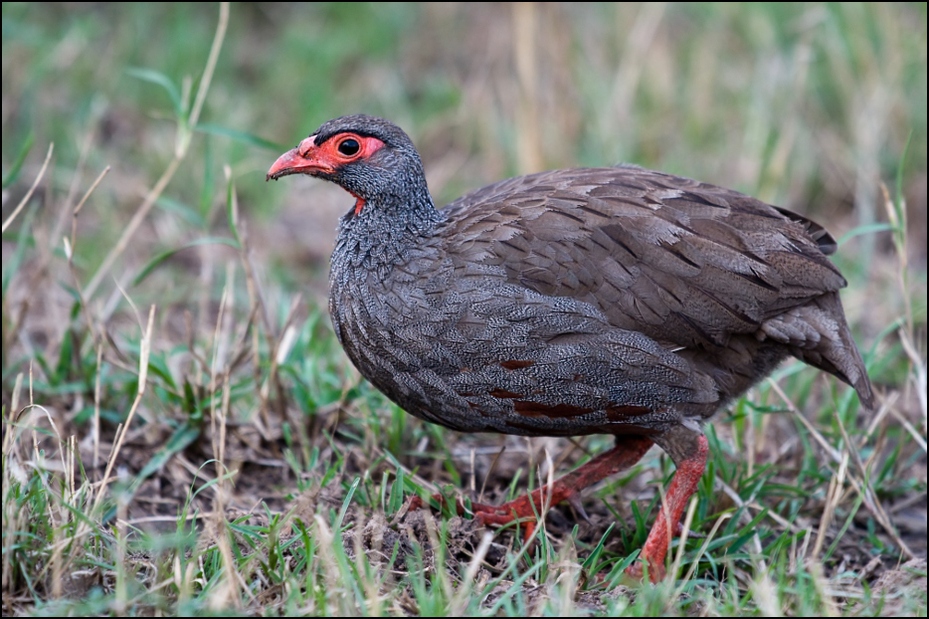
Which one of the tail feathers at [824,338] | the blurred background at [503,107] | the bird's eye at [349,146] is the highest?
the blurred background at [503,107]

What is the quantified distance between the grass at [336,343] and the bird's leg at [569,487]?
0.13 m

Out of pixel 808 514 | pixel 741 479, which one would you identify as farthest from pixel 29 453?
pixel 808 514

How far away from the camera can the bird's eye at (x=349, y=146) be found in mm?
4355

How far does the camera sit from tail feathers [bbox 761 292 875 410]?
14.1ft

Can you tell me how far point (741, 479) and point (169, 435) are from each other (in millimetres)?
2548

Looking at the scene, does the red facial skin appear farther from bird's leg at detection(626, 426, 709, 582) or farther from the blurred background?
the blurred background

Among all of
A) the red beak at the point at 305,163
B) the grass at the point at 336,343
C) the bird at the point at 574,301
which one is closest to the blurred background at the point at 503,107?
the grass at the point at 336,343

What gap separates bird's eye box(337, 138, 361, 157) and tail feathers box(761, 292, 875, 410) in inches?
68.7

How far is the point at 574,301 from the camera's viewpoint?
4.08 meters

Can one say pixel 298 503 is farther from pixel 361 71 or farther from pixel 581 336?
pixel 361 71

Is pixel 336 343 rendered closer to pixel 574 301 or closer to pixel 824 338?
pixel 574 301

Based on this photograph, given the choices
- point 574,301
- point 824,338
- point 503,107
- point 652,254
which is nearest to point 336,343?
point 574,301

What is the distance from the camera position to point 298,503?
383cm

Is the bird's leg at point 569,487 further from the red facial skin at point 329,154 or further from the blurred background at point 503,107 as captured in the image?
the blurred background at point 503,107
